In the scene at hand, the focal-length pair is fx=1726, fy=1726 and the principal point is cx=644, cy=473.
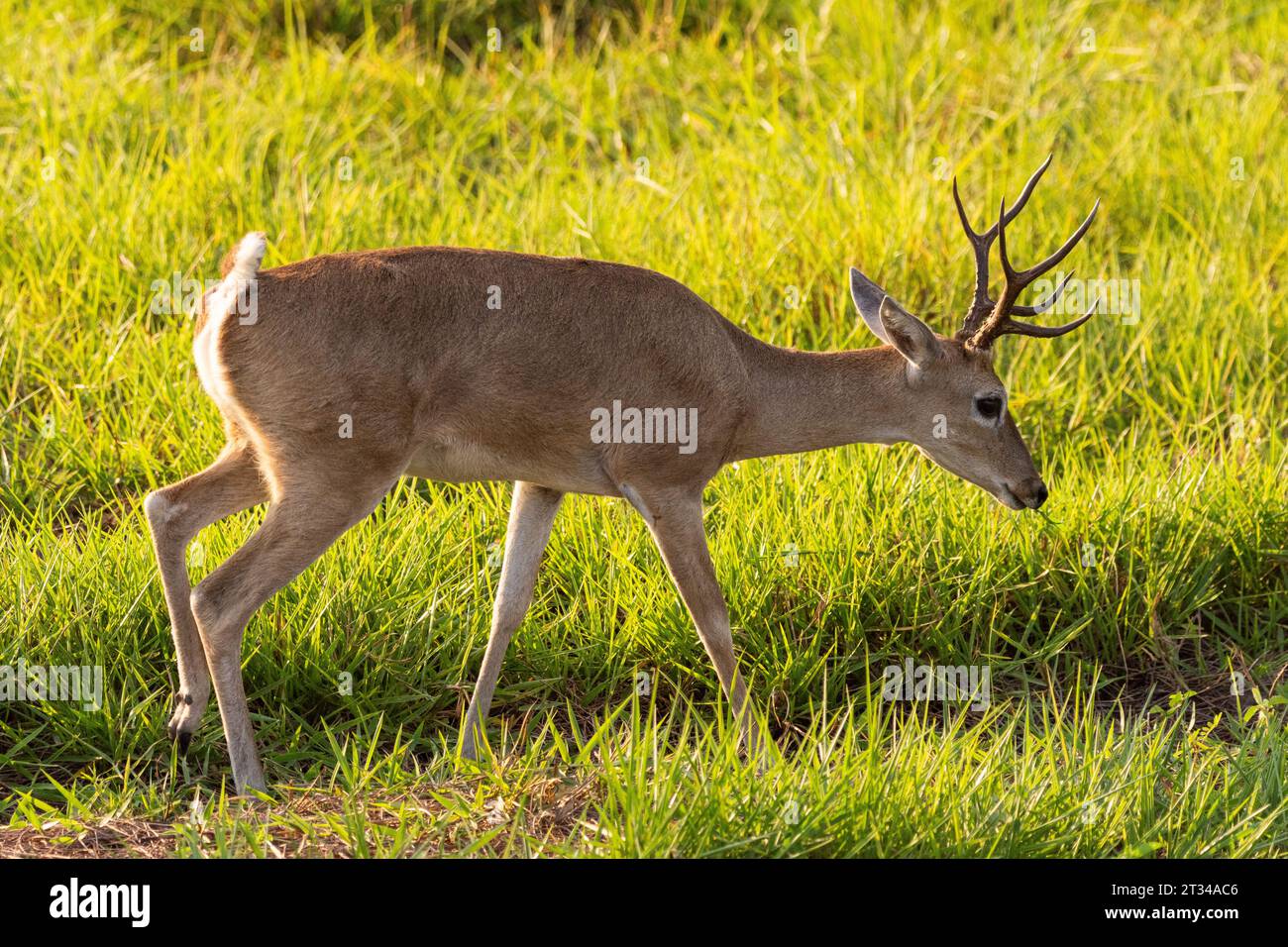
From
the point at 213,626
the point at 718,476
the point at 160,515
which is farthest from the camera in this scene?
the point at 718,476

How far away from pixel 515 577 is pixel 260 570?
828mm

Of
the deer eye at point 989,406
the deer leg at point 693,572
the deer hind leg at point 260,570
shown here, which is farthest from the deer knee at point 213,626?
the deer eye at point 989,406

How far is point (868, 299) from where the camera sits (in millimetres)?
5371

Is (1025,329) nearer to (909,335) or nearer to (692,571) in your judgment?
(909,335)

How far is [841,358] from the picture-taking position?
540cm

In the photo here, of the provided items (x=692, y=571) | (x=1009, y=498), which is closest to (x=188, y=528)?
(x=692, y=571)

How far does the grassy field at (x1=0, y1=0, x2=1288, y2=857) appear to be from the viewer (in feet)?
14.4

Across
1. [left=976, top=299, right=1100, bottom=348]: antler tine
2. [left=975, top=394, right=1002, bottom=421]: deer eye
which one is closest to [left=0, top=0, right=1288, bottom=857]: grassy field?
[left=975, top=394, right=1002, bottom=421]: deer eye

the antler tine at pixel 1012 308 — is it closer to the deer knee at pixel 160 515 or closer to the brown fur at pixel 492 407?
the brown fur at pixel 492 407

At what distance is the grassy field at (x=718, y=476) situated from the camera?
4383 mm

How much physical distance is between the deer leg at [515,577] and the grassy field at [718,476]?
154 millimetres

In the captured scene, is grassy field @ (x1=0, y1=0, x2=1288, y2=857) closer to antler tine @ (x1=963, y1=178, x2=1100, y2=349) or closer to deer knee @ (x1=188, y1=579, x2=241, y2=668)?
deer knee @ (x1=188, y1=579, x2=241, y2=668)

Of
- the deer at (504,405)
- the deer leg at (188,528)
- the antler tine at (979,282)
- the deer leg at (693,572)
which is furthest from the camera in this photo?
the antler tine at (979,282)
